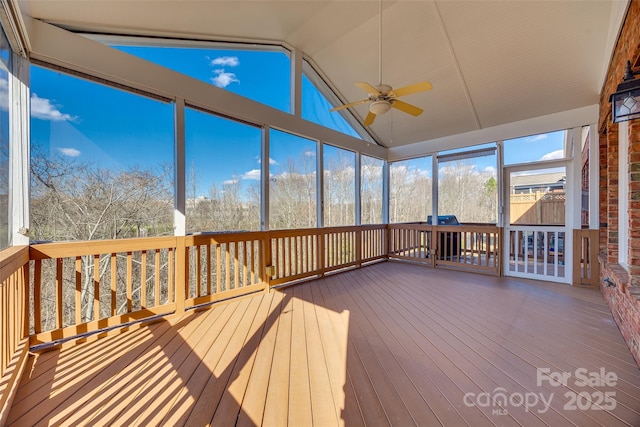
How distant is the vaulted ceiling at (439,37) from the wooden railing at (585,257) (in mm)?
1971

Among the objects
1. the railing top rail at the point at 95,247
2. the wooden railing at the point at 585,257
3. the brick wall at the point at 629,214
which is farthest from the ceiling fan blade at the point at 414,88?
the wooden railing at the point at 585,257

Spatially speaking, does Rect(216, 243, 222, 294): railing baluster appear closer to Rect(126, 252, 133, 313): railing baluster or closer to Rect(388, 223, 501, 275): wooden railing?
Rect(126, 252, 133, 313): railing baluster

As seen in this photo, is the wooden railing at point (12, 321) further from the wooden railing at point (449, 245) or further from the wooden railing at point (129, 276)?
the wooden railing at point (449, 245)

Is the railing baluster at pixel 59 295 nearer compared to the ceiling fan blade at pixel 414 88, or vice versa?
the railing baluster at pixel 59 295

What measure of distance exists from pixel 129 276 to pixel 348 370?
228cm

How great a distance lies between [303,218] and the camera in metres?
4.42

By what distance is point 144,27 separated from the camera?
2848mm

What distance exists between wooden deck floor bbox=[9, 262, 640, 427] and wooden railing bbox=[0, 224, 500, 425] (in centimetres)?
20

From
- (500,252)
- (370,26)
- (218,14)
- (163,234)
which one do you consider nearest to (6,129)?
(163,234)

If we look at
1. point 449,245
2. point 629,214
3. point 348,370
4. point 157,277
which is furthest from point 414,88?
point 449,245

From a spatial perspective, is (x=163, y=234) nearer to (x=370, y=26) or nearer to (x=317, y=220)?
(x=317, y=220)

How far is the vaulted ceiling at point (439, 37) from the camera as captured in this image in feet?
9.18

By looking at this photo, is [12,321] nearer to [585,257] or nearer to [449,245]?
[449,245]

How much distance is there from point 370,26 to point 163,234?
3.92 m
